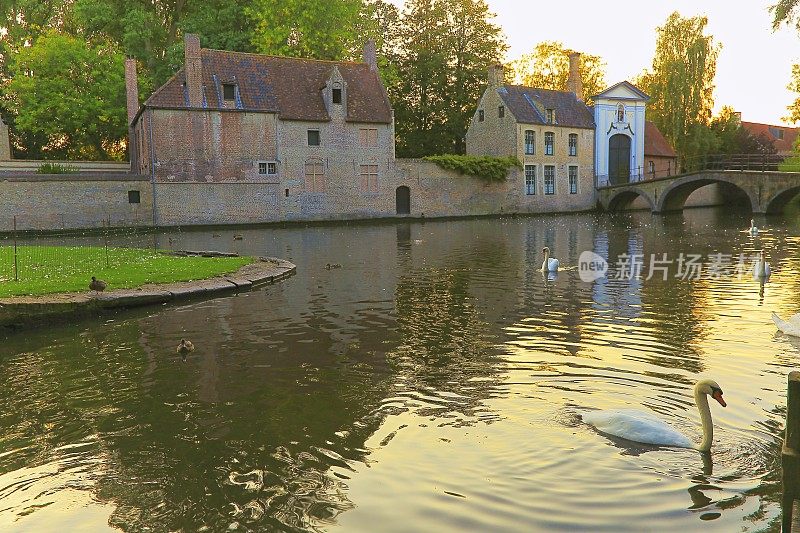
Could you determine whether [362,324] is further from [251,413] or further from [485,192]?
[485,192]

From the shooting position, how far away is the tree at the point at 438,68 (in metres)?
58.8

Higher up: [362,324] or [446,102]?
[446,102]

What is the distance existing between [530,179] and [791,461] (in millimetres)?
53099

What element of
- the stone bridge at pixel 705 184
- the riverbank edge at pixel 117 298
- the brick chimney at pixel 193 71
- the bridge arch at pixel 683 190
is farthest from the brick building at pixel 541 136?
the riverbank edge at pixel 117 298

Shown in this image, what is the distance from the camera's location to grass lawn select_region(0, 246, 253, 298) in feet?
47.9

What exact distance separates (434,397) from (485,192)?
46.4 metres

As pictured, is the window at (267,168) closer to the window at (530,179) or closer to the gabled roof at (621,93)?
the window at (530,179)

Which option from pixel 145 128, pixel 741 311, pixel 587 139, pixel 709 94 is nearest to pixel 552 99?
pixel 587 139

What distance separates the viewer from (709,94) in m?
62.7

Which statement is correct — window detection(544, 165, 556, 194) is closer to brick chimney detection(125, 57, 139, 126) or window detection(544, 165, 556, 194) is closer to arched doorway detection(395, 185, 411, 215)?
arched doorway detection(395, 185, 411, 215)

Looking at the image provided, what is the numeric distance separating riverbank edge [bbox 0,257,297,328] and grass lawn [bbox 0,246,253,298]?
0.48 m

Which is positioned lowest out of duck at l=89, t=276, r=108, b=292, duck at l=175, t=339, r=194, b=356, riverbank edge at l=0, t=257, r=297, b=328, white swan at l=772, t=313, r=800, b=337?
duck at l=175, t=339, r=194, b=356

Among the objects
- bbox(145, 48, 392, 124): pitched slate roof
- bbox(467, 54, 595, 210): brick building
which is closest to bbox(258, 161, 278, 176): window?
bbox(145, 48, 392, 124): pitched slate roof

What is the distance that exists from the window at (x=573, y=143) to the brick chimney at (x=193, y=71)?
31.8m
